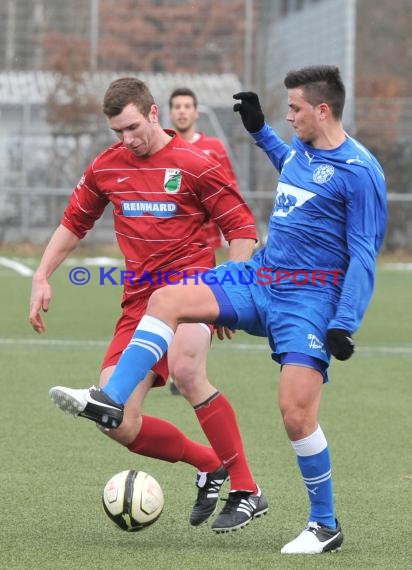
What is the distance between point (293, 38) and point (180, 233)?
2241cm

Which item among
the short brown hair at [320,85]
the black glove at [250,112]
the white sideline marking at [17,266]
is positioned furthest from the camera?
the white sideline marking at [17,266]

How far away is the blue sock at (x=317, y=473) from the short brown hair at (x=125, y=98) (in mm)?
1561

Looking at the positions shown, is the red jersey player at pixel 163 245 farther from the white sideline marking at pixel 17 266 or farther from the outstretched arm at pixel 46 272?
the white sideline marking at pixel 17 266

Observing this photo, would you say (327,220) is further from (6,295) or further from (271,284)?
(6,295)

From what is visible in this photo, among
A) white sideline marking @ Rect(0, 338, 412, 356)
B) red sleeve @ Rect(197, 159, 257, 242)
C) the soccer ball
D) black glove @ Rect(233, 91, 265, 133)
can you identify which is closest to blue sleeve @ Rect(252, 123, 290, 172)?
black glove @ Rect(233, 91, 265, 133)

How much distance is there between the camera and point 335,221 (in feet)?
15.9

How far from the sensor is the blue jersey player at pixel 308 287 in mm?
4719

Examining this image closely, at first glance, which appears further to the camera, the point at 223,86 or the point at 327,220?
the point at 223,86

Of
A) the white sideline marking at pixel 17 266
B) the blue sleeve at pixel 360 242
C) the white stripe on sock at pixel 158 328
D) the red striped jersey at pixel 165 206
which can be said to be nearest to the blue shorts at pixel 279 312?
the blue sleeve at pixel 360 242

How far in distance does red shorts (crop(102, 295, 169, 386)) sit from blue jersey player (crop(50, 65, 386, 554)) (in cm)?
56

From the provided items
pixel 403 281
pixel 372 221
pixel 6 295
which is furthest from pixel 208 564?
pixel 403 281

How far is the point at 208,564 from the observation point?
14.9 feet

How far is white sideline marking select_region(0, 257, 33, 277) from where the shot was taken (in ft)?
57.7

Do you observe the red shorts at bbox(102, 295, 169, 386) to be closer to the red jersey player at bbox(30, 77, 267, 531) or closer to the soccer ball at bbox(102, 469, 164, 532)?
the red jersey player at bbox(30, 77, 267, 531)
